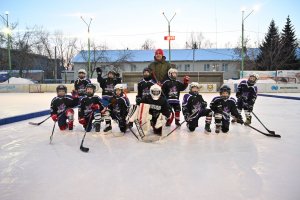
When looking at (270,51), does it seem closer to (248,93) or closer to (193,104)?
(248,93)

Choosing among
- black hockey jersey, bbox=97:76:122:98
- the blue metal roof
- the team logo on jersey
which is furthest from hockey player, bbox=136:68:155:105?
the blue metal roof

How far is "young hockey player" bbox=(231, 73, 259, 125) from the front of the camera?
236 inches

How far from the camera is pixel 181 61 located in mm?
40250

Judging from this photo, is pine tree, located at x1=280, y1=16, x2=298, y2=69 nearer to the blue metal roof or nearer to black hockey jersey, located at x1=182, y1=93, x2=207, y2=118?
the blue metal roof

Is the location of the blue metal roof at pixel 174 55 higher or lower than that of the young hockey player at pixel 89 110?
higher

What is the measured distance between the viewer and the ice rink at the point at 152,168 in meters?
2.27

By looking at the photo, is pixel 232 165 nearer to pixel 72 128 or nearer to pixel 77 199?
pixel 77 199

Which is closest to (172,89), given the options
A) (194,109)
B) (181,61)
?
(194,109)

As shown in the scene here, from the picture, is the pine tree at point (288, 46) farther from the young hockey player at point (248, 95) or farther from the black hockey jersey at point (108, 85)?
the black hockey jersey at point (108, 85)

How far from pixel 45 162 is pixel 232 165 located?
7.05ft

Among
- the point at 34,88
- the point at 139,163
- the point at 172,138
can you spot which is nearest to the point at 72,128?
the point at 172,138

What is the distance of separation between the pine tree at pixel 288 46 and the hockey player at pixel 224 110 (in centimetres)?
3144

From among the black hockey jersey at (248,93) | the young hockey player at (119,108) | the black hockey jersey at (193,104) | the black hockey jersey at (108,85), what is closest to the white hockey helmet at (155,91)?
the young hockey player at (119,108)

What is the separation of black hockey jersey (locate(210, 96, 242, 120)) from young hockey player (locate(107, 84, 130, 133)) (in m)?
1.67
